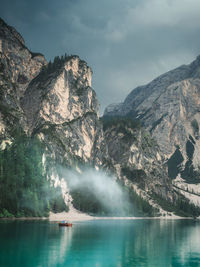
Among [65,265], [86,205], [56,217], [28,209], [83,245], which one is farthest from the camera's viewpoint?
[86,205]

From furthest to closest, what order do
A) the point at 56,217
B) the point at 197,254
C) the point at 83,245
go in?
the point at 56,217
the point at 83,245
the point at 197,254

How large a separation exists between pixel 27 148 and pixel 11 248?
104 m

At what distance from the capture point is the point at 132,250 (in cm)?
5284

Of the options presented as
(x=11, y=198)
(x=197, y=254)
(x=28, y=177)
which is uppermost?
(x=28, y=177)

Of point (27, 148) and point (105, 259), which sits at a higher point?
point (27, 148)

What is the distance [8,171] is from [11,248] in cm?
7338

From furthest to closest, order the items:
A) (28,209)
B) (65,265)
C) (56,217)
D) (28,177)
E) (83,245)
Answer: (56,217) → (28,177) → (28,209) → (83,245) → (65,265)

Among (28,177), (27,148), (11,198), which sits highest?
(27,148)

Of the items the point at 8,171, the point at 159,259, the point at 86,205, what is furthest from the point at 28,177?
the point at 159,259

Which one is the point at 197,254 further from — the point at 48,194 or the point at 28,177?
the point at 48,194

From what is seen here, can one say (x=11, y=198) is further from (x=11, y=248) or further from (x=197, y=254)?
(x=197, y=254)

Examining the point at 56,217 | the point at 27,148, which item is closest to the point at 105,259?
the point at 56,217

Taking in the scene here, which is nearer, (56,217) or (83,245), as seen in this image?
(83,245)

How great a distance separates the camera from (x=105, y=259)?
43.6 metres
